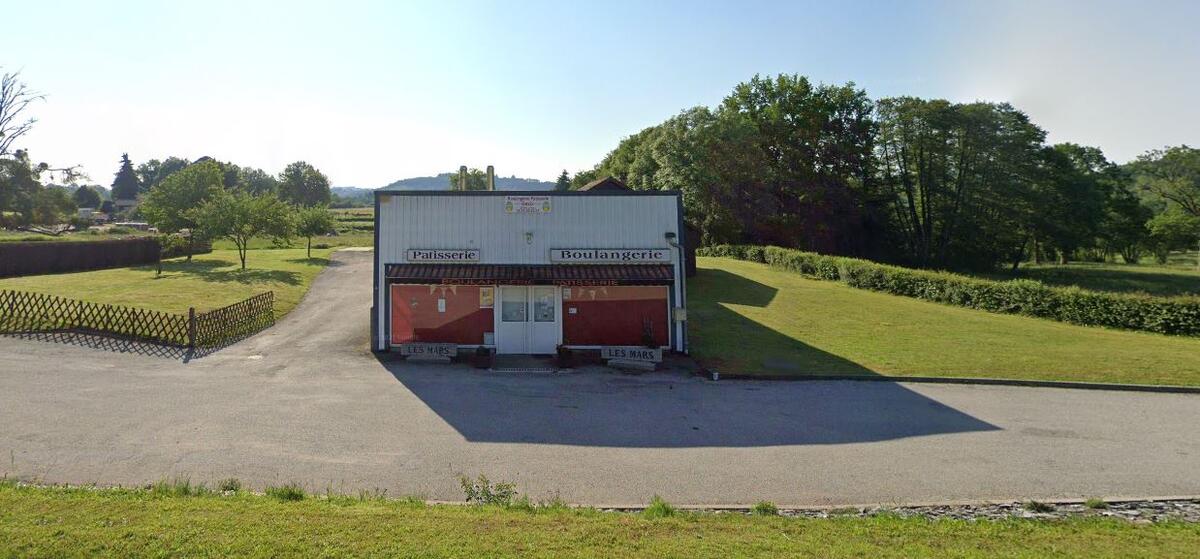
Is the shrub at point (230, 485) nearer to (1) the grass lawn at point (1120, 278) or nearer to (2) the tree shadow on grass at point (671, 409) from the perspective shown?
(2) the tree shadow on grass at point (671, 409)

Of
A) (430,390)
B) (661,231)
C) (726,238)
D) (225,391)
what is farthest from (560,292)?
(726,238)

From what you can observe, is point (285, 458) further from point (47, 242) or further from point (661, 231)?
point (47, 242)

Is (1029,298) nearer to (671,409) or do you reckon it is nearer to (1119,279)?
(671,409)

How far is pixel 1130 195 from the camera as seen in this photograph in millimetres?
69688

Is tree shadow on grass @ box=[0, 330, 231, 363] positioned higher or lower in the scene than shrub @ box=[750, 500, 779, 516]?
higher

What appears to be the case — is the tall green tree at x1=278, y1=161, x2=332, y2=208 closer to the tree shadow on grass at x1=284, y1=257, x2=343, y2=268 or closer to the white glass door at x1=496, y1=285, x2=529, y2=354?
the tree shadow on grass at x1=284, y1=257, x2=343, y2=268

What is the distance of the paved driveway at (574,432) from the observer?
11461 millimetres

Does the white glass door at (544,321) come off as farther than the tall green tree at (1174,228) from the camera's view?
No

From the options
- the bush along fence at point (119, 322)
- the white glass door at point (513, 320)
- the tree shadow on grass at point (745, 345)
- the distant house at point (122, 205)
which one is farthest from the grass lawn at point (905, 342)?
the distant house at point (122, 205)

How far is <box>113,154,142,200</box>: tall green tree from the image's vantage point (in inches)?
5384

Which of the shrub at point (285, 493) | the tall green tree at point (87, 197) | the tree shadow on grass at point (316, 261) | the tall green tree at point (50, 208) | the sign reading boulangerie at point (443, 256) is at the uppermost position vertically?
the tall green tree at point (87, 197)

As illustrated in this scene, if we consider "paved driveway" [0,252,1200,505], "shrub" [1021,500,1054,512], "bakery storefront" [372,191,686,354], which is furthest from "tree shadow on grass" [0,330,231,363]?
"shrub" [1021,500,1054,512]

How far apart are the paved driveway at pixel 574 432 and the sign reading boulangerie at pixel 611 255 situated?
4.75 m

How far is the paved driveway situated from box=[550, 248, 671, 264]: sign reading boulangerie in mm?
4745
